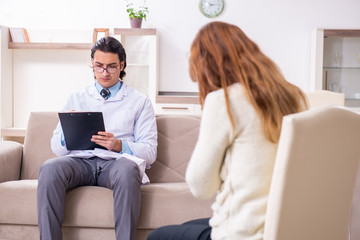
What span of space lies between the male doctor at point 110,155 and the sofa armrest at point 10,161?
281 mm

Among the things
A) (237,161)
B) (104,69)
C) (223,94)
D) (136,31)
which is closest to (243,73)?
(223,94)

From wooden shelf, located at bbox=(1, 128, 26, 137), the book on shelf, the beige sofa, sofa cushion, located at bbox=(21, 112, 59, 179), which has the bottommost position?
the beige sofa

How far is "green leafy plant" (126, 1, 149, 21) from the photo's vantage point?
16.3 feet

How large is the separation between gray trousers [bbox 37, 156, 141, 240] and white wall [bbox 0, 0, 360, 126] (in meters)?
3.29

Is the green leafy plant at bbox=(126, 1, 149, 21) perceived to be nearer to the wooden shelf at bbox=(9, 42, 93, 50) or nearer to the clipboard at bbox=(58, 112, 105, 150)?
the wooden shelf at bbox=(9, 42, 93, 50)

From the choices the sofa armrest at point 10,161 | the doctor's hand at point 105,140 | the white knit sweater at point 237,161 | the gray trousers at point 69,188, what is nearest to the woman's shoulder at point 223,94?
the white knit sweater at point 237,161

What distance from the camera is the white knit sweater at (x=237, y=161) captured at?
1.14 meters

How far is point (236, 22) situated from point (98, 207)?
3.66 m

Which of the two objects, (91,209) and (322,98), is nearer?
(91,209)

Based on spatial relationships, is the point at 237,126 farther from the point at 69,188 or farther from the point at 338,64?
the point at 338,64

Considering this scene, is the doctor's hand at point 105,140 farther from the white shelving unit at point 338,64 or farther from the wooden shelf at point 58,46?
the white shelving unit at point 338,64

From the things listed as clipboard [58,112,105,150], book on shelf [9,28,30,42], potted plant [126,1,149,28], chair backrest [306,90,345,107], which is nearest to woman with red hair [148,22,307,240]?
clipboard [58,112,105,150]

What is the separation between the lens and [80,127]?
215 centimetres

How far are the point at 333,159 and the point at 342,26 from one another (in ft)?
14.7
